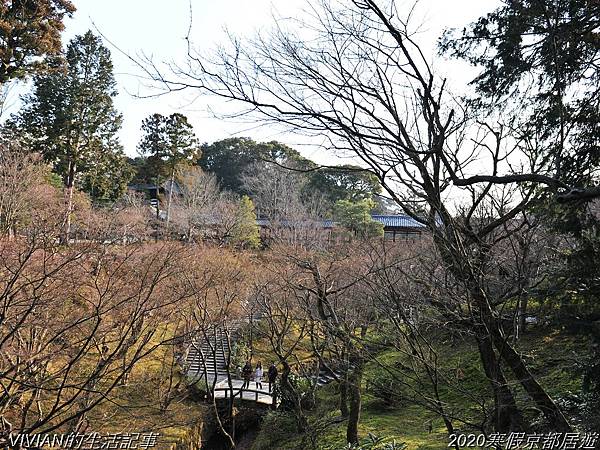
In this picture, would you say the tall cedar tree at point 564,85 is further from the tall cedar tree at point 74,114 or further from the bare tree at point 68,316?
the tall cedar tree at point 74,114

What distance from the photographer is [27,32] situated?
38.1 feet

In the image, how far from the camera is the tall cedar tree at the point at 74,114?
16.8 metres

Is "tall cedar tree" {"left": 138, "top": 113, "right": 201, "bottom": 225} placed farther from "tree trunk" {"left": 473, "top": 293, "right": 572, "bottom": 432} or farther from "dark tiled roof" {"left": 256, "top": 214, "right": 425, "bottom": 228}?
"tree trunk" {"left": 473, "top": 293, "right": 572, "bottom": 432}

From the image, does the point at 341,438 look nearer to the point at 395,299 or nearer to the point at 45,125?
the point at 395,299

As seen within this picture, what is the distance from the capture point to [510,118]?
13.8 feet

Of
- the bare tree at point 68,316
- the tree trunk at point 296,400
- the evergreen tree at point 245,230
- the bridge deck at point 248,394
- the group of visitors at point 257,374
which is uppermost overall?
the evergreen tree at point 245,230

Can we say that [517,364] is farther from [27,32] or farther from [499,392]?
[27,32]

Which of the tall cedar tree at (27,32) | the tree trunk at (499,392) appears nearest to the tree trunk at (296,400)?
the tree trunk at (499,392)

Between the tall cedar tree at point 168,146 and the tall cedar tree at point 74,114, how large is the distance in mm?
3726

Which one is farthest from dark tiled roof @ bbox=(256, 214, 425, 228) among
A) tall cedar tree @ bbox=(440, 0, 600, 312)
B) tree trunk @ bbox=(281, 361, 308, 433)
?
tall cedar tree @ bbox=(440, 0, 600, 312)

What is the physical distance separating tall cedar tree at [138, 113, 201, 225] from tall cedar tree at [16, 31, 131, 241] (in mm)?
3726

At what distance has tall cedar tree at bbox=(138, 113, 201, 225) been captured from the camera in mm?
22016

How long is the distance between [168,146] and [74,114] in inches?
225

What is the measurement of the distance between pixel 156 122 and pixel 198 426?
15529 millimetres
